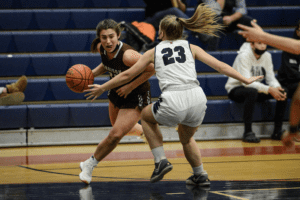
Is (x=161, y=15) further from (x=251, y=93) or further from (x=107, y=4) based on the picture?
(x=251, y=93)

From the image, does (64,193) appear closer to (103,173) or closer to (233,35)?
(103,173)

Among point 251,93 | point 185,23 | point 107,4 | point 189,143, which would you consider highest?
point 107,4

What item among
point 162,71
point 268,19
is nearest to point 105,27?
point 162,71

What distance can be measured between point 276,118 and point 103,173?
287 centimetres

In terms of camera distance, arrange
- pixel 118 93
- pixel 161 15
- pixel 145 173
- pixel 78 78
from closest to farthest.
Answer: pixel 118 93 < pixel 78 78 < pixel 145 173 < pixel 161 15

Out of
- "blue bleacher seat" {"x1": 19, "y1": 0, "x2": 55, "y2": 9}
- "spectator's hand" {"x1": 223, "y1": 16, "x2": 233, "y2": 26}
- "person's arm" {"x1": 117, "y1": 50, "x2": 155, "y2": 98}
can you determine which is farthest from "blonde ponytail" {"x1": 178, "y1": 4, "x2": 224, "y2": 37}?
"blue bleacher seat" {"x1": 19, "y1": 0, "x2": 55, "y2": 9}

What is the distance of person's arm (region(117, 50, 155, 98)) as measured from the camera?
296 cm

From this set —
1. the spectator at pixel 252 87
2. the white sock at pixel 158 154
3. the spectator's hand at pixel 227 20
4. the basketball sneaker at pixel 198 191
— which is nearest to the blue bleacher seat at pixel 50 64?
the spectator at pixel 252 87

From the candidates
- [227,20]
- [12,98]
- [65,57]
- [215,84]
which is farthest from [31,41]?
[227,20]

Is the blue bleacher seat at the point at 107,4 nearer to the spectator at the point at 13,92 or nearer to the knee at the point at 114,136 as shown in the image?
the spectator at the point at 13,92

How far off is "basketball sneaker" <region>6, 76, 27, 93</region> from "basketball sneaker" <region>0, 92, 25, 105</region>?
0.06 metres

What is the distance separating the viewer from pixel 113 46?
312 cm

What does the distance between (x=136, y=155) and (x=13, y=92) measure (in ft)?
6.52

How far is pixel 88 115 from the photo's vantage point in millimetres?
5219
